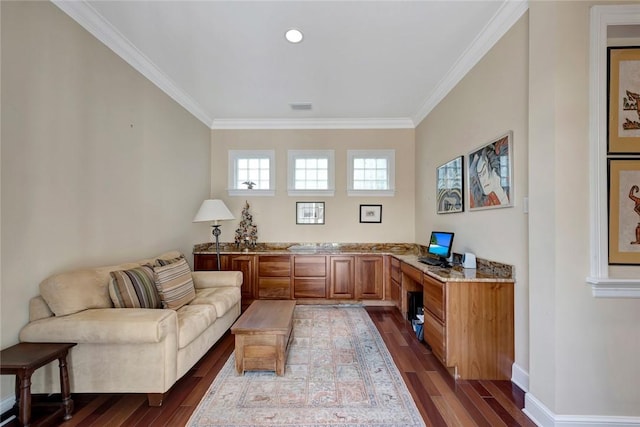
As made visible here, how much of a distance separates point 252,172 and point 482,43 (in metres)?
3.58

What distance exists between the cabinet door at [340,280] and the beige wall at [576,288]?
106 inches

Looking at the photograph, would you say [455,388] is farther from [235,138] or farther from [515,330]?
→ [235,138]

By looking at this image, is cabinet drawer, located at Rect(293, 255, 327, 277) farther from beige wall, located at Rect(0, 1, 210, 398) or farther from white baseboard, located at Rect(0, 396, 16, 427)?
white baseboard, located at Rect(0, 396, 16, 427)

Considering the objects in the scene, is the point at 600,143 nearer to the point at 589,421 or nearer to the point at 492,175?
the point at 492,175

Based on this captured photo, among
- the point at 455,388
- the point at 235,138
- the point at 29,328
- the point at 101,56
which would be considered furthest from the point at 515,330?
the point at 235,138

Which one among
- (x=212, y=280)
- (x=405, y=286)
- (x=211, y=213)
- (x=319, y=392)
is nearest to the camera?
(x=319, y=392)

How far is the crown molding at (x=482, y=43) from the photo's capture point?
2.09 m

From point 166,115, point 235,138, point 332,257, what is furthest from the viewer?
point 235,138

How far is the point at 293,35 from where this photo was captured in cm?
247

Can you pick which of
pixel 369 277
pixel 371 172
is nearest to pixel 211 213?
pixel 369 277

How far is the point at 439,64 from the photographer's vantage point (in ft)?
9.71

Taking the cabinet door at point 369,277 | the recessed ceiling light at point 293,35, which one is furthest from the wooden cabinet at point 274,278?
the recessed ceiling light at point 293,35

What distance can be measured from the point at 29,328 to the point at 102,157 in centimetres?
142

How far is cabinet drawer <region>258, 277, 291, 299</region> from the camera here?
165 inches
